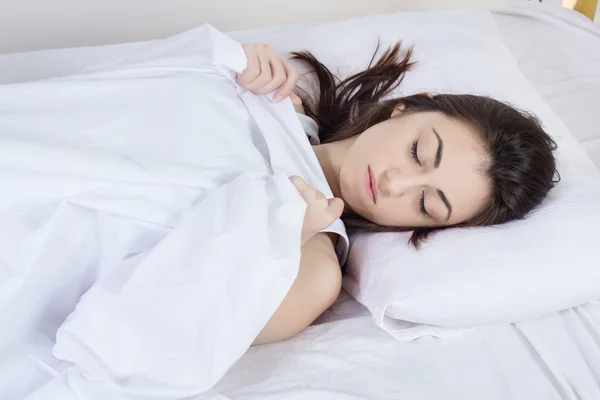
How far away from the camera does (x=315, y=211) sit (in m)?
1.01

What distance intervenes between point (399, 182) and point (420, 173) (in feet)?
0.13

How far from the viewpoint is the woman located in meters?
1.04

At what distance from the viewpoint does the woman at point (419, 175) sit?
3.42 ft

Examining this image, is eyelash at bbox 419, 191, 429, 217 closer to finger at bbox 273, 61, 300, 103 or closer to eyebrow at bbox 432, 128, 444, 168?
eyebrow at bbox 432, 128, 444, 168

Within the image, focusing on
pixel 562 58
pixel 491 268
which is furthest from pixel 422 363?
pixel 562 58

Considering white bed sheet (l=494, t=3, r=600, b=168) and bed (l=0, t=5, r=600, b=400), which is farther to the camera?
white bed sheet (l=494, t=3, r=600, b=168)

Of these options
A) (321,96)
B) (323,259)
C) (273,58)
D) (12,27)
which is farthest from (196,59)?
(12,27)

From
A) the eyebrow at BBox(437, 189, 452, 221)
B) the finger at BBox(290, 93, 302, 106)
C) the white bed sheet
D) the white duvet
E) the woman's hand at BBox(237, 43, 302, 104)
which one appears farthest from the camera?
the white bed sheet

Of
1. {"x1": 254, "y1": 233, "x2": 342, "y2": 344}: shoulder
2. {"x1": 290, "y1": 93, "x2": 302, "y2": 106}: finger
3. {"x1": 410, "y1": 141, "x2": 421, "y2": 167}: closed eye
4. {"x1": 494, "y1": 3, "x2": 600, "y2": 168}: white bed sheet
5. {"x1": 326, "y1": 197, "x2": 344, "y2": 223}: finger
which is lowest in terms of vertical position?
{"x1": 254, "y1": 233, "x2": 342, "y2": 344}: shoulder

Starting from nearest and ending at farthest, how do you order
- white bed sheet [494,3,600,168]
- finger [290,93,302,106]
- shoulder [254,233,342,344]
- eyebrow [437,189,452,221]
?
shoulder [254,233,342,344]
eyebrow [437,189,452,221]
finger [290,93,302,106]
white bed sheet [494,3,600,168]

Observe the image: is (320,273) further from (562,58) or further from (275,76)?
(562,58)

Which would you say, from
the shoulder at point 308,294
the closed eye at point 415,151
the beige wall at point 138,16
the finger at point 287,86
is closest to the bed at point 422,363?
the shoulder at point 308,294

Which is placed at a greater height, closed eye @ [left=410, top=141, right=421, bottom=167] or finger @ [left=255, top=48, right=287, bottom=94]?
finger @ [left=255, top=48, right=287, bottom=94]

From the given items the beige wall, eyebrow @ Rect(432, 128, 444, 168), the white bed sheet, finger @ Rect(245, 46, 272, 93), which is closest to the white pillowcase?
eyebrow @ Rect(432, 128, 444, 168)
